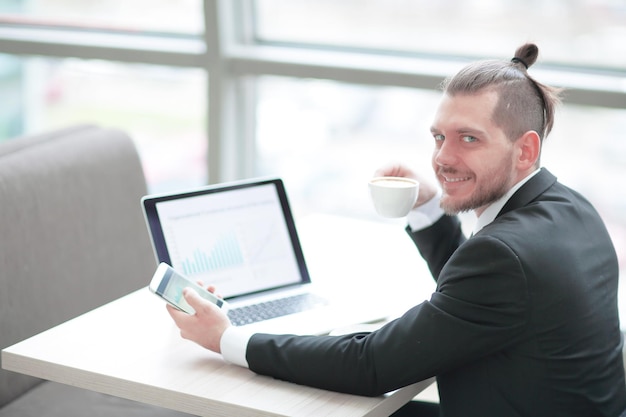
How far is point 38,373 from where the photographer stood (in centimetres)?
193

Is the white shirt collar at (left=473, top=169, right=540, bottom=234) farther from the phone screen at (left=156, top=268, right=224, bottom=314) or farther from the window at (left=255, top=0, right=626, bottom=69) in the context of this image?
the window at (left=255, top=0, right=626, bottom=69)

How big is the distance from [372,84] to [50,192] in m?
1.50

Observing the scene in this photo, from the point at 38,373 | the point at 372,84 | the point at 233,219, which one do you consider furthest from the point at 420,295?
the point at 372,84

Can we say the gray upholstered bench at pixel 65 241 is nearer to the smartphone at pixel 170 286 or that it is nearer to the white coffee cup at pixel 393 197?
the smartphone at pixel 170 286

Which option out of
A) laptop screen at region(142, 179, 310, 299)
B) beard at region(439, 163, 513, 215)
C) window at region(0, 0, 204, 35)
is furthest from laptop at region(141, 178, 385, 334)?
window at region(0, 0, 204, 35)

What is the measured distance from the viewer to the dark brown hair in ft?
6.26

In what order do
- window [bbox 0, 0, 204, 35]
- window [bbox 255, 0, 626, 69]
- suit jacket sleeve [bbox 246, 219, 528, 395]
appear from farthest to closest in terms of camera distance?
window [bbox 0, 0, 204, 35]
window [bbox 255, 0, 626, 69]
suit jacket sleeve [bbox 246, 219, 528, 395]

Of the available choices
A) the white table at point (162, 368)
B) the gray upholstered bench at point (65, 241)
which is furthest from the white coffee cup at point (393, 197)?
the gray upholstered bench at point (65, 241)

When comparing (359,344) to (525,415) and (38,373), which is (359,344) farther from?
(38,373)

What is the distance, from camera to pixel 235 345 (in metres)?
1.86

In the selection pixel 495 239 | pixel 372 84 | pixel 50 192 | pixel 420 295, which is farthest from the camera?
pixel 372 84

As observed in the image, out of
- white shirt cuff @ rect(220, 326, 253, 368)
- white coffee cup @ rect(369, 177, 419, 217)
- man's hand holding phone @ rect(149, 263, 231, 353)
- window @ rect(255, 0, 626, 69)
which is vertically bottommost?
white shirt cuff @ rect(220, 326, 253, 368)

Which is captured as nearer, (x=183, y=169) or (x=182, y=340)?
(x=182, y=340)

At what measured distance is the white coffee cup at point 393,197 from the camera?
2.19 metres
